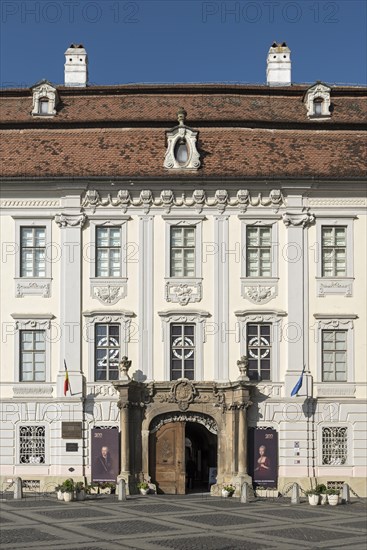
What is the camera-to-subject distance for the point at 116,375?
36562 mm

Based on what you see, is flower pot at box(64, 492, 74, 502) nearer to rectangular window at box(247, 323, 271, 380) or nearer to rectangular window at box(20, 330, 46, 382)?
rectangular window at box(20, 330, 46, 382)

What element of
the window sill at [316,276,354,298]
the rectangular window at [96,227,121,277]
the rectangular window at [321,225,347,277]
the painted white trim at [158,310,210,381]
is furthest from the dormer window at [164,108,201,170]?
the window sill at [316,276,354,298]

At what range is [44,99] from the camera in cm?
3941

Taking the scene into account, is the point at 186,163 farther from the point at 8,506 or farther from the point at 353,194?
the point at 8,506

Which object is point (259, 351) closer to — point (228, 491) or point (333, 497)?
point (228, 491)

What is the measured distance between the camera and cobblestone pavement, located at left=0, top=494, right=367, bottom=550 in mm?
22875

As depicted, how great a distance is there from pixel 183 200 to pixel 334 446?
9826 millimetres

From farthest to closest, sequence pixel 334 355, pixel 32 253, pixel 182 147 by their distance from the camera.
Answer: pixel 182 147 → pixel 32 253 → pixel 334 355

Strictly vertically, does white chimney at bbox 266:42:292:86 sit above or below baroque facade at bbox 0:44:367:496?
above

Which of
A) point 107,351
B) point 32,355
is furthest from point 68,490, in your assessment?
point 32,355

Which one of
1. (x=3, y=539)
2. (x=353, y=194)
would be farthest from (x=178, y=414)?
(x=3, y=539)

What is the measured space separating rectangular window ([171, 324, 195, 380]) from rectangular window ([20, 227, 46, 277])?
5064 millimetres

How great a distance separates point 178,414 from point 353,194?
31.7 ft

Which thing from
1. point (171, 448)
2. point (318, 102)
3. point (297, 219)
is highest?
point (318, 102)
